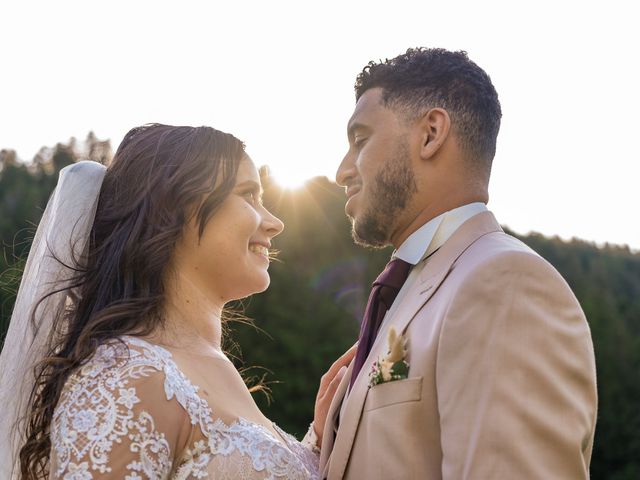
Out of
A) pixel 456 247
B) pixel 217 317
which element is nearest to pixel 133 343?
pixel 217 317

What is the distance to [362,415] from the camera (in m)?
3.04

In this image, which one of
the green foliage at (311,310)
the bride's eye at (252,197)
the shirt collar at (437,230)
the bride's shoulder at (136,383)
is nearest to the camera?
the bride's shoulder at (136,383)

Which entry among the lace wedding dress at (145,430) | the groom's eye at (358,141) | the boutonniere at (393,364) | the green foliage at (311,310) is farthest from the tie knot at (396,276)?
the green foliage at (311,310)

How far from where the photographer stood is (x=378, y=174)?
3605 mm

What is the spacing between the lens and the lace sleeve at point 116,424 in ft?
9.86

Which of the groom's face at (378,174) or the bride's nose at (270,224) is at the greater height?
the groom's face at (378,174)

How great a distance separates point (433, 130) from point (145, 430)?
1713mm

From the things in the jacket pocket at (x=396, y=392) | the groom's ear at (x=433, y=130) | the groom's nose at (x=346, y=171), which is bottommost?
the jacket pocket at (x=396, y=392)

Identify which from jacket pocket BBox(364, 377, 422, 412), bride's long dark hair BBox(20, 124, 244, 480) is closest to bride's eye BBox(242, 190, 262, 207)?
bride's long dark hair BBox(20, 124, 244, 480)

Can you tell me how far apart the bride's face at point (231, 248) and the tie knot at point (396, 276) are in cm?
69

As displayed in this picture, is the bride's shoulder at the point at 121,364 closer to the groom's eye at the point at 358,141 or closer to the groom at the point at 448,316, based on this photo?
the groom at the point at 448,316

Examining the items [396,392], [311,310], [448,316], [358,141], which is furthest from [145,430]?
[311,310]

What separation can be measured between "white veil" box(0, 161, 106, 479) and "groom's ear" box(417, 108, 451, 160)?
4.97ft

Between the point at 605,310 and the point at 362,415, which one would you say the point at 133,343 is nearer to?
the point at 362,415
